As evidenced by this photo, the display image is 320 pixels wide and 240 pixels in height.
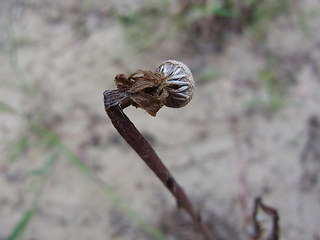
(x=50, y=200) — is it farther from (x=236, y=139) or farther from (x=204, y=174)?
(x=236, y=139)

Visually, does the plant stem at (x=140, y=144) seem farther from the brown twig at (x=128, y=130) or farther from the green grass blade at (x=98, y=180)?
the green grass blade at (x=98, y=180)

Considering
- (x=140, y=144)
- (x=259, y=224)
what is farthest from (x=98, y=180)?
(x=140, y=144)

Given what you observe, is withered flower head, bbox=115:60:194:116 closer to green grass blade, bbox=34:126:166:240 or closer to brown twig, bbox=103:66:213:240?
brown twig, bbox=103:66:213:240

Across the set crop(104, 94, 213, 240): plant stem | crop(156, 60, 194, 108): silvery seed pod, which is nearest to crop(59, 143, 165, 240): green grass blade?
crop(104, 94, 213, 240): plant stem

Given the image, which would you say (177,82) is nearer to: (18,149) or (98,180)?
(98,180)

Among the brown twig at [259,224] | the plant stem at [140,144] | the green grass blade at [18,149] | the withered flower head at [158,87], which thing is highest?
the green grass blade at [18,149]

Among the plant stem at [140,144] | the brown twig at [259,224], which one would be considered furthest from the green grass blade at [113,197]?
the plant stem at [140,144]

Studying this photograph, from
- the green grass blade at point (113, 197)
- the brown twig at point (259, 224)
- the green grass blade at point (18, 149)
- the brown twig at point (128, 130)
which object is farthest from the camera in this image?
the green grass blade at point (18, 149)
